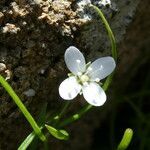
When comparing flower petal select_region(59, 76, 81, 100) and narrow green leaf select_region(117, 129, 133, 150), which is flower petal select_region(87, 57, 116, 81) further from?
narrow green leaf select_region(117, 129, 133, 150)

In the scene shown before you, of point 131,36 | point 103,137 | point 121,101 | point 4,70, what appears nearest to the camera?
point 4,70

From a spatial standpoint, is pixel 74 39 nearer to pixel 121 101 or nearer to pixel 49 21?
pixel 49 21

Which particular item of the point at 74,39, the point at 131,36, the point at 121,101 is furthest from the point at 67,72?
the point at 121,101

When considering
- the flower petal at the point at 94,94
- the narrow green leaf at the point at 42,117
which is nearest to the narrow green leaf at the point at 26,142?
the narrow green leaf at the point at 42,117

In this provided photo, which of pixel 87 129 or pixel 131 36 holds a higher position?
pixel 131 36

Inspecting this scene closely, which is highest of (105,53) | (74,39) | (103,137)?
→ (74,39)

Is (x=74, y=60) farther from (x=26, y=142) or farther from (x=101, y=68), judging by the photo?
(x=26, y=142)

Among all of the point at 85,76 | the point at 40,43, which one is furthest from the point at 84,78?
the point at 40,43

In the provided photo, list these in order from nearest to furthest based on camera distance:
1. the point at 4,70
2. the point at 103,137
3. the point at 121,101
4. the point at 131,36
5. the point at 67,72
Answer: the point at 4,70
the point at 67,72
the point at 131,36
the point at 121,101
the point at 103,137

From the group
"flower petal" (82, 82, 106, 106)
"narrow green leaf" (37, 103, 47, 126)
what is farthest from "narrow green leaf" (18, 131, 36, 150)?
"flower petal" (82, 82, 106, 106)
